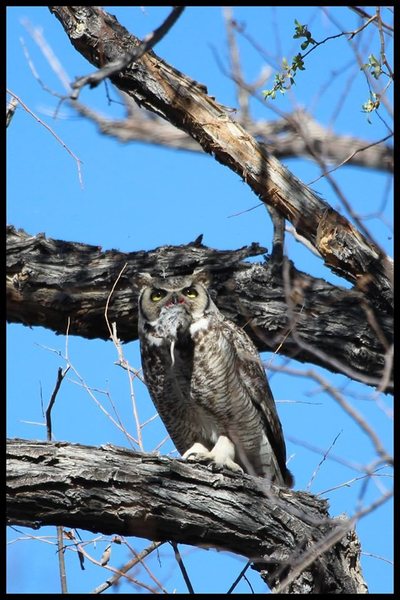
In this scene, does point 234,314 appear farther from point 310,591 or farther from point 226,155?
point 310,591

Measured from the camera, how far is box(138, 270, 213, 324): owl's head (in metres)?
4.54

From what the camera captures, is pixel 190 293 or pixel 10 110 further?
pixel 10 110

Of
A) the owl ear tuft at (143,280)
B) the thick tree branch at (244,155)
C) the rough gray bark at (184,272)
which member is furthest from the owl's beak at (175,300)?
the rough gray bark at (184,272)

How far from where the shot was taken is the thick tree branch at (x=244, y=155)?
4.44m

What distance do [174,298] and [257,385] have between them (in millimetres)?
610

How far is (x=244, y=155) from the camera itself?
4.57 m

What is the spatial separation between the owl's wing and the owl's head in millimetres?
195

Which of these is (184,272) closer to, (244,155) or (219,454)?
(244,155)

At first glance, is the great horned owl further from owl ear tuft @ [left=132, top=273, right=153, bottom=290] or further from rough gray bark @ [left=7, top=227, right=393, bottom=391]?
rough gray bark @ [left=7, top=227, right=393, bottom=391]

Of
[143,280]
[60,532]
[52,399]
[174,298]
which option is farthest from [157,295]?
[60,532]

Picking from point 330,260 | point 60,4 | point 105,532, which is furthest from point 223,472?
point 60,4

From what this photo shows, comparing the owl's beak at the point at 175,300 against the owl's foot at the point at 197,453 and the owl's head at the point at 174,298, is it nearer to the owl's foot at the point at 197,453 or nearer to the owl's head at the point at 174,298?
the owl's head at the point at 174,298

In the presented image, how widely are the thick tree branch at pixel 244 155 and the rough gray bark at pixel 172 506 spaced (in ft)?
3.86

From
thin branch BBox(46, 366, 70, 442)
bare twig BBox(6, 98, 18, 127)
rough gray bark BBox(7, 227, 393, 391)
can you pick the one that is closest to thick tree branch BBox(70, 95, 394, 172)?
bare twig BBox(6, 98, 18, 127)
